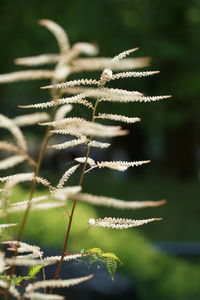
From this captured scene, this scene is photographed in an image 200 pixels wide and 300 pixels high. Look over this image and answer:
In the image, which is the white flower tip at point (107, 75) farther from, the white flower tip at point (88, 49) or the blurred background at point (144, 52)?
the blurred background at point (144, 52)

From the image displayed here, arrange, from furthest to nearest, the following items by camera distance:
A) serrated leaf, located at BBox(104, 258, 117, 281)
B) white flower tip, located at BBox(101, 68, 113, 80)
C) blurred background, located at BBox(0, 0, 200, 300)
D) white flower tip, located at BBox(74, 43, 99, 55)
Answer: blurred background, located at BBox(0, 0, 200, 300) < serrated leaf, located at BBox(104, 258, 117, 281) < white flower tip, located at BBox(101, 68, 113, 80) < white flower tip, located at BBox(74, 43, 99, 55)

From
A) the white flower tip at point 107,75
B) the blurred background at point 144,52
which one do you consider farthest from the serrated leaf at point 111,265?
the blurred background at point 144,52

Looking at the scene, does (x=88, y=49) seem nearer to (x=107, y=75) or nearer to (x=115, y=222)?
(x=107, y=75)

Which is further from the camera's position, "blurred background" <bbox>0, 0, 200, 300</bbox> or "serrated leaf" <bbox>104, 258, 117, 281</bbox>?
"blurred background" <bbox>0, 0, 200, 300</bbox>

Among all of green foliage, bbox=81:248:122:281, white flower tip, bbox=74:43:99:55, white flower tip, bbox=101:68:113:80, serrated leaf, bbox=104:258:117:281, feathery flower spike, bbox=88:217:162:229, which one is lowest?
serrated leaf, bbox=104:258:117:281

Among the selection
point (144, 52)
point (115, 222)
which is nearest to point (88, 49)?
point (115, 222)

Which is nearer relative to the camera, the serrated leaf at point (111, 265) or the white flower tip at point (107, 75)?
the white flower tip at point (107, 75)

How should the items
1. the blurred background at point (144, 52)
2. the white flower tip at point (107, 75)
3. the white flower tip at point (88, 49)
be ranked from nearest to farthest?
the white flower tip at point (88, 49) → the white flower tip at point (107, 75) → the blurred background at point (144, 52)

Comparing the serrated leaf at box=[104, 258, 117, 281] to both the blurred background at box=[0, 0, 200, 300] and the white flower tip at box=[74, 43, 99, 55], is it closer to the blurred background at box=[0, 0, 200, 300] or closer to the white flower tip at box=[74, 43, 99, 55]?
the white flower tip at box=[74, 43, 99, 55]

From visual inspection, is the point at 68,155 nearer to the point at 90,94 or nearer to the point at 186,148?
the point at 186,148

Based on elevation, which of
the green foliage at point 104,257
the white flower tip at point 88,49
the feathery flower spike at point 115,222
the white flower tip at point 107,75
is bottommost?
the green foliage at point 104,257

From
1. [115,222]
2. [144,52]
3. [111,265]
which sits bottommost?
[111,265]

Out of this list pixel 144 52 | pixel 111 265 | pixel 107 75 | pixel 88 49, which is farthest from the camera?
pixel 144 52

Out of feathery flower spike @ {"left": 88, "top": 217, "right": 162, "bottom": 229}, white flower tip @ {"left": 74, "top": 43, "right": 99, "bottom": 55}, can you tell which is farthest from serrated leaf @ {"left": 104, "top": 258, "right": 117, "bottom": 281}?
white flower tip @ {"left": 74, "top": 43, "right": 99, "bottom": 55}
